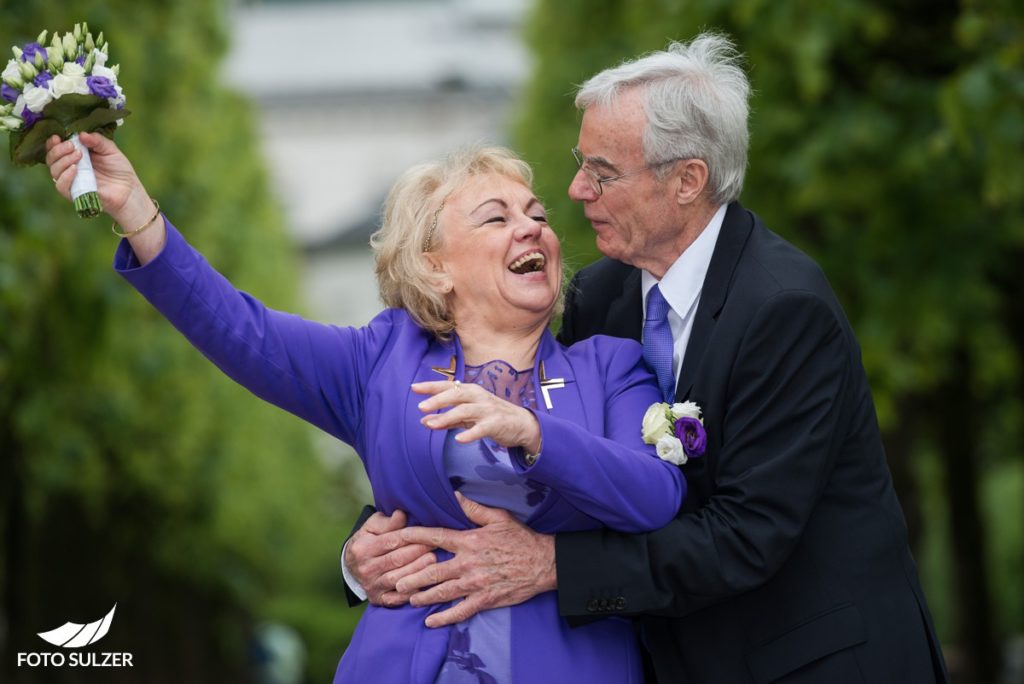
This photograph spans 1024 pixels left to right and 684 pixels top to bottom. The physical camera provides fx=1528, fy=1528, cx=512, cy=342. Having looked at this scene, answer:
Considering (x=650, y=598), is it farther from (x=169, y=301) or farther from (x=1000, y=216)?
(x=1000, y=216)

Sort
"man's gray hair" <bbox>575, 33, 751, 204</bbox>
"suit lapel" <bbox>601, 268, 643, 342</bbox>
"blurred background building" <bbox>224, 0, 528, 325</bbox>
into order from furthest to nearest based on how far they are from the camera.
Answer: "blurred background building" <bbox>224, 0, 528, 325</bbox> < "suit lapel" <bbox>601, 268, 643, 342</bbox> < "man's gray hair" <bbox>575, 33, 751, 204</bbox>

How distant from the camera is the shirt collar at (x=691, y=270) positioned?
165 inches

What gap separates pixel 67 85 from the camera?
3.73 meters

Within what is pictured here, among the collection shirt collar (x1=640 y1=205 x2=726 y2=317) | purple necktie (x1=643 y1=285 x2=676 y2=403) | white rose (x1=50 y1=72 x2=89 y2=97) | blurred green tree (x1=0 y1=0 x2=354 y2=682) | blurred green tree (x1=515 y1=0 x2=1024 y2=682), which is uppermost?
blurred green tree (x1=0 y1=0 x2=354 y2=682)

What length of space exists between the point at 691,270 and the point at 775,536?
2.74ft

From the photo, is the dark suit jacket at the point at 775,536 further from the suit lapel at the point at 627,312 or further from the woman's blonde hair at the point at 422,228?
the woman's blonde hair at the point at 422,228

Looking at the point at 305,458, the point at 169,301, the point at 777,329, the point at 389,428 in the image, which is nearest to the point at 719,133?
the point at 777,329

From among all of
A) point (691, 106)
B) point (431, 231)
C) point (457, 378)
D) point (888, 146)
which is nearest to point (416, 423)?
point (457, 378)

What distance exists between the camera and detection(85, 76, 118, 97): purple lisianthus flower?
3.77 metres

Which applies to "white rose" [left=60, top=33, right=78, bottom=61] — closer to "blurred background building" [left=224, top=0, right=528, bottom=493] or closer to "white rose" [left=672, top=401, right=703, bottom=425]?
"white rose" [left=672, top=401, right=703, bottom=425]

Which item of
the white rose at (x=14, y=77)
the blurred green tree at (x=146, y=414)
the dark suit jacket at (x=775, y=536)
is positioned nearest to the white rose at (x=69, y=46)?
the white rose at (x=14, y=77)

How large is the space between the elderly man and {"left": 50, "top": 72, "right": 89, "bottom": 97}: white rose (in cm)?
133

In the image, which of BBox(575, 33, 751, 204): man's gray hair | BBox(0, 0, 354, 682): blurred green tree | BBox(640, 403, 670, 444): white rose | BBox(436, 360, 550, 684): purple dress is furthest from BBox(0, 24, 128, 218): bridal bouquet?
BBox(0, 0, 354, 682): blurred green tree

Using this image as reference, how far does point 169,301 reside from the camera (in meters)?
3.77
